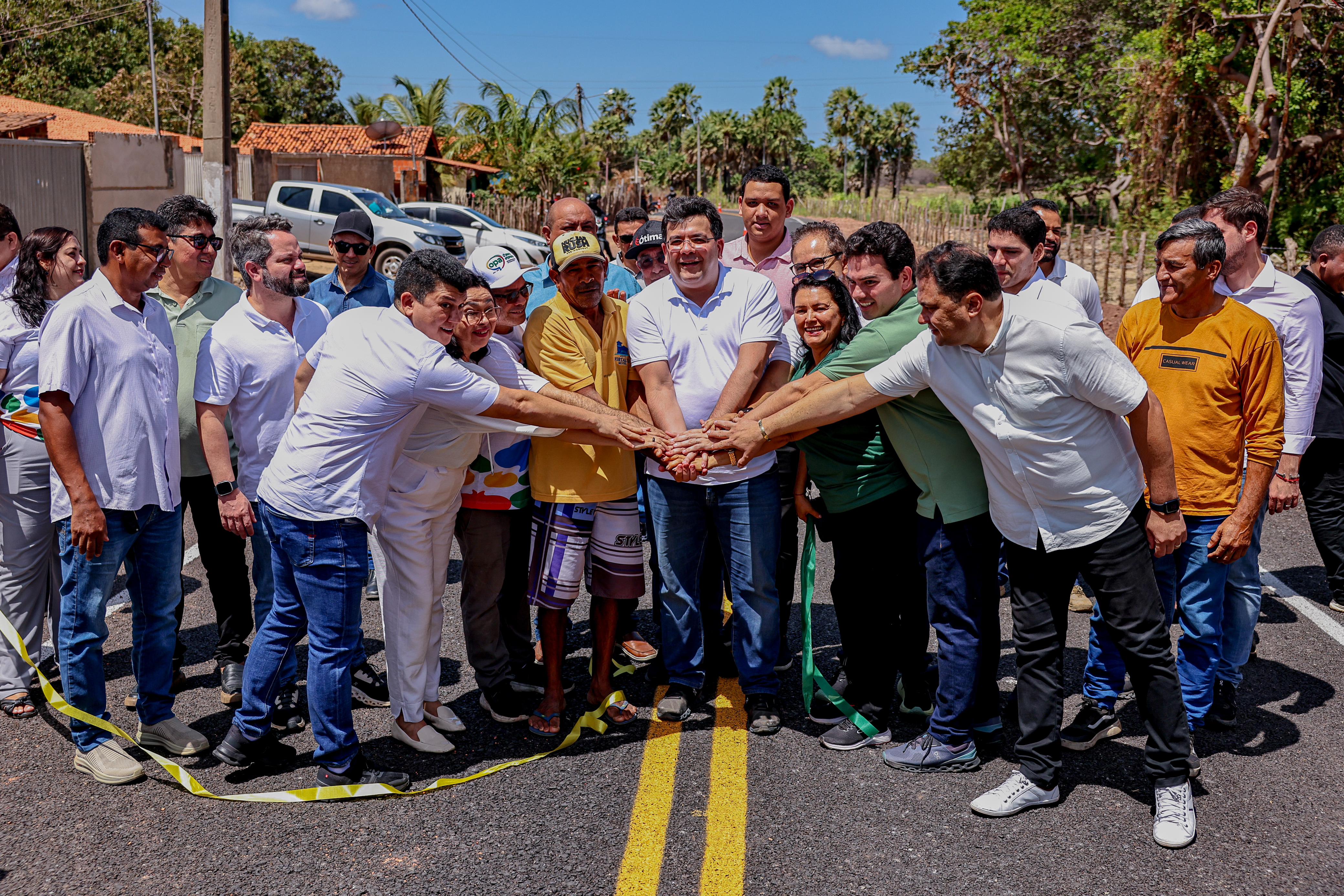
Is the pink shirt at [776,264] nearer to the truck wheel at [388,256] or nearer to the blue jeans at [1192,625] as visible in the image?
the blue jeans at [1192,625]

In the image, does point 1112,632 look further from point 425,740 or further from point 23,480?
point 23,480

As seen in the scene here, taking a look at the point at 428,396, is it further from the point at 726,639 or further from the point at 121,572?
the point at 121,572

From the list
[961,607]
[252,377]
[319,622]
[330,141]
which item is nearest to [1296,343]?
[961,607]

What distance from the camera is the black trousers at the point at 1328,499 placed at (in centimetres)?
595

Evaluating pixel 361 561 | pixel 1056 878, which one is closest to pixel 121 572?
pixel 361 561

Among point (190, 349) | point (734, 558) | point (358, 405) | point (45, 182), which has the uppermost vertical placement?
point (45, 182)

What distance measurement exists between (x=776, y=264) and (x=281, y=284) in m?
2.61

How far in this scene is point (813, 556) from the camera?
190 inches

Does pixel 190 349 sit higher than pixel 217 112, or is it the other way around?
pixel 217 112

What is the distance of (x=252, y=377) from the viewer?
464 centimetres

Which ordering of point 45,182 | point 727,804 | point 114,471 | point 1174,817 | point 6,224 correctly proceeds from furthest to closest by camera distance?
point 45,182 → point 6,224 → point 114,471 → point 727,804 → point 1174,817

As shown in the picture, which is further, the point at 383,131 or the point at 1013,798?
the point at 383,131

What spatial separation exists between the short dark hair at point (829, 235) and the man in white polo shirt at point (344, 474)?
1.79 meters

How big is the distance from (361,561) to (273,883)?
1.18m
